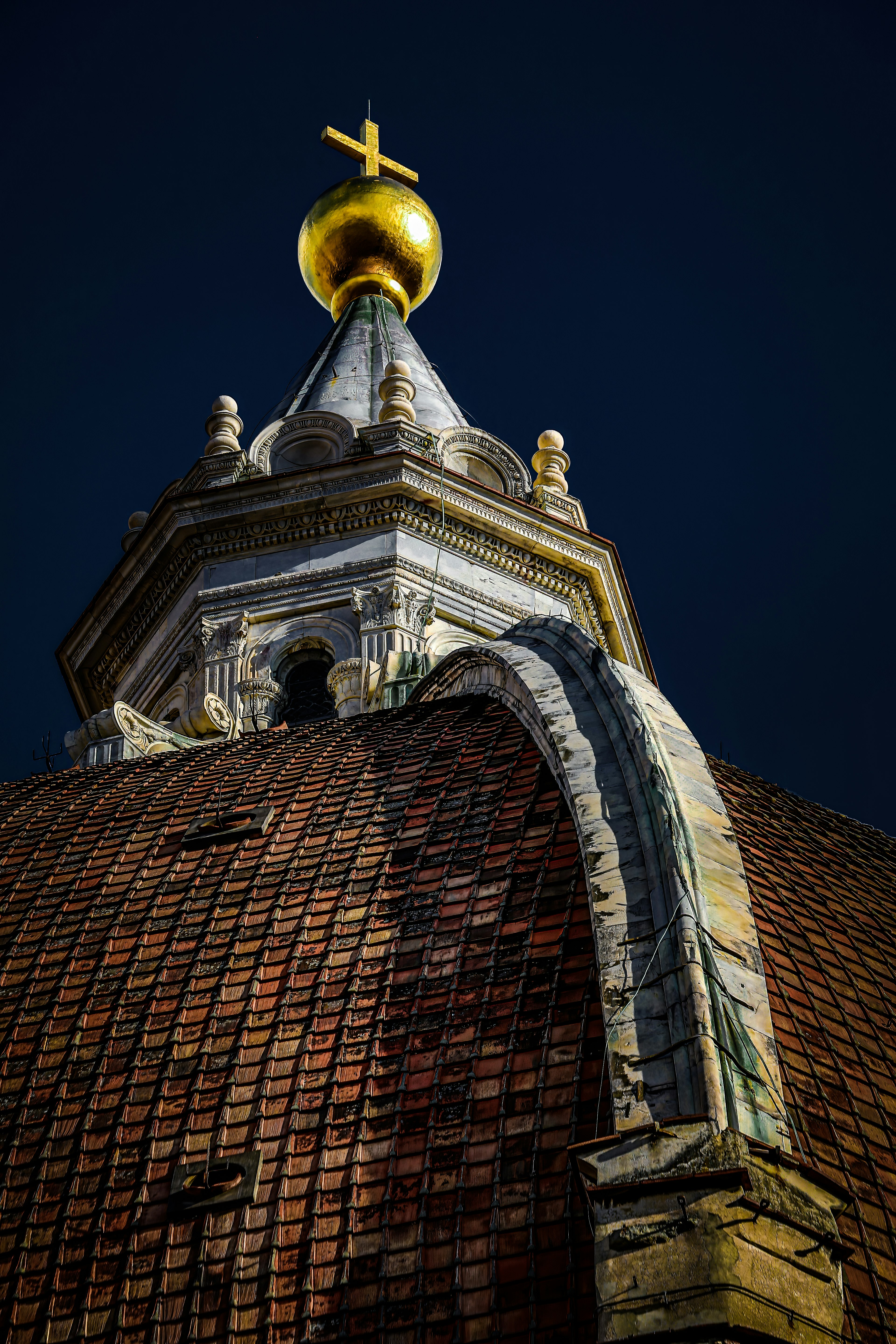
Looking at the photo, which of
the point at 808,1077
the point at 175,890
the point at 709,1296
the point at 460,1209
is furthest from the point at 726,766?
the point at 709,1296

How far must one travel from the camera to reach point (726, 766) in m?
24.5

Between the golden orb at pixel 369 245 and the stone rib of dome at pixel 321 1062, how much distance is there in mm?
20029

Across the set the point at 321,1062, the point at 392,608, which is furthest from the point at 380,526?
the point at 321,1062

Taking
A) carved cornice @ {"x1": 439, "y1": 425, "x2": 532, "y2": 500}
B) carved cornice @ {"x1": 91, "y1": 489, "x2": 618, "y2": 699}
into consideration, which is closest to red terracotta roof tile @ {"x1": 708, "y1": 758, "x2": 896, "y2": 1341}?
carved cornice @ {"x1": 91, "y1": 489, "x2": 618, "y2": 699}

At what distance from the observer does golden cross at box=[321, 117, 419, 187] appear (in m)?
42.9

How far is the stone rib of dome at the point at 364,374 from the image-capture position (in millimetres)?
36062

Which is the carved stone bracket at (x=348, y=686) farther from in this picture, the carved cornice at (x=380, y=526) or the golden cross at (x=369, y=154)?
the golden cross at (x=369, y=154)

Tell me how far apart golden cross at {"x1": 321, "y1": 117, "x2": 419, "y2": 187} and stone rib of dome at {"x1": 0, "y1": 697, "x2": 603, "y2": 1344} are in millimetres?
22491

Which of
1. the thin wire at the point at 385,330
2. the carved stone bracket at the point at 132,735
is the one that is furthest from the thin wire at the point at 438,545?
the thin wire at the point at 385,330

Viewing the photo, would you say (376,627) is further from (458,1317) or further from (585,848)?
(458,1317)

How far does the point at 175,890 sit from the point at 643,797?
19.0ft

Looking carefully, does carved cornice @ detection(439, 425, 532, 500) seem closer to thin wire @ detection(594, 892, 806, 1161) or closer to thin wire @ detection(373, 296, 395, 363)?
thin wire @ detection(373, 296, 395, 363)

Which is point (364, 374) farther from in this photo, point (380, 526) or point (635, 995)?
point (635, 995)

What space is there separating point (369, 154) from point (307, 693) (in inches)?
608
